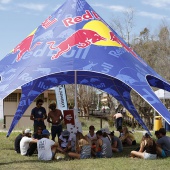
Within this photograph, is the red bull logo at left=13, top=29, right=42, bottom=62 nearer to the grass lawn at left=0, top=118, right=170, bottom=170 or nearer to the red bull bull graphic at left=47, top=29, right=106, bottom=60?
the red bull bull graphic at left=47, top=29, right=106, bottom=60

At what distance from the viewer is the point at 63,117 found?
15195 mm

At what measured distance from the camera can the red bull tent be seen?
13.4 meters

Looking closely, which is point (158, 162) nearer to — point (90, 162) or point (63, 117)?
point (90, 162)

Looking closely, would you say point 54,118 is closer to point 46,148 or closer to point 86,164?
point 46,148

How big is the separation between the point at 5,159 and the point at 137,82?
4.44 meters

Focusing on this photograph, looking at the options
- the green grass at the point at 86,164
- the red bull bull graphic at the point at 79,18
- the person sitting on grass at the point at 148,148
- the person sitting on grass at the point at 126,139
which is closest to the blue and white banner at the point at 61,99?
the person sitting on grass at the point at 126,139

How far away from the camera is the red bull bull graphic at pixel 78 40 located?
14.3 meters

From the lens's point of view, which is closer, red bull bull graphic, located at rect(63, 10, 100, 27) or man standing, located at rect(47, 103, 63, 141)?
red bull bull graphic, located at rect(63, 10, 100, 27)

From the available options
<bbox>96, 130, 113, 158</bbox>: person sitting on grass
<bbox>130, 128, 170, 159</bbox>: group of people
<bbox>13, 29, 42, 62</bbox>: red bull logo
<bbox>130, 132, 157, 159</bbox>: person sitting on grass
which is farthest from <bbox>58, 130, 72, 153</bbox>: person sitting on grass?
<bbox>13, 29, 42, 62</bbox>: red bull logo

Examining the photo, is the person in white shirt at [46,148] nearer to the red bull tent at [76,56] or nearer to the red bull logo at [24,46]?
the red bull tent at [76,56]

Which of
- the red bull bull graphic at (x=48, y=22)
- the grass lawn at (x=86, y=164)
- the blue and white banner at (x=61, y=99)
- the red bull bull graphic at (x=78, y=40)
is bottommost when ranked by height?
the grass lawn at (x=86, y=164)

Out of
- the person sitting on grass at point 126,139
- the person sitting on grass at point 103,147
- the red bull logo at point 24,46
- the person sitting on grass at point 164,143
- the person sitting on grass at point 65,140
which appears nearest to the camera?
the person sitting on grass at point 103,147

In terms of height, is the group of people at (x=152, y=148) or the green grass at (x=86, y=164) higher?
the group of people at (x=152, y=148)

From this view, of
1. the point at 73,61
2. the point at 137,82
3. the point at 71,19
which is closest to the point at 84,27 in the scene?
the point at 71,19
